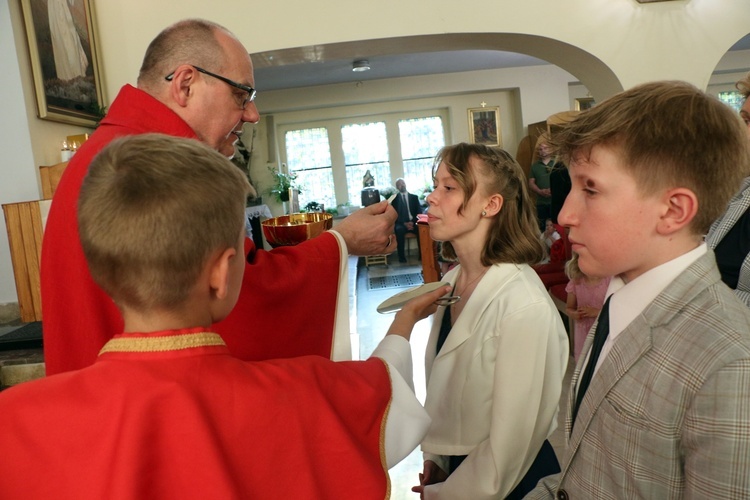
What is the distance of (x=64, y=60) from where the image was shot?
399 cm

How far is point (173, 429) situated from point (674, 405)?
778 millimetres

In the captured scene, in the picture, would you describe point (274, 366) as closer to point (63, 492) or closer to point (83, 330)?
point (63, 492)

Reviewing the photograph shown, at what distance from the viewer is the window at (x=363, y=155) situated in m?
13.7

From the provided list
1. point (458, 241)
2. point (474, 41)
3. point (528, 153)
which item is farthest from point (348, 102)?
point (458, 241)

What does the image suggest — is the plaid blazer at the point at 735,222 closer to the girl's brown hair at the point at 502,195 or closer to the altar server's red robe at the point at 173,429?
the girl's brown hair at the point at 502,195

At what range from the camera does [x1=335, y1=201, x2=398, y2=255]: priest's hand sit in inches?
69.5

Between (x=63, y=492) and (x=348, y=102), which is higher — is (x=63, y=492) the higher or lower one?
the lower one

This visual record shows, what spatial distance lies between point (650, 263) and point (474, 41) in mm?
4563

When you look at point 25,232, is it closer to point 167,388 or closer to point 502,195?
point 502,195

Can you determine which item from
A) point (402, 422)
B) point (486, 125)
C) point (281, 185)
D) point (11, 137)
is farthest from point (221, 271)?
point (486, 125)

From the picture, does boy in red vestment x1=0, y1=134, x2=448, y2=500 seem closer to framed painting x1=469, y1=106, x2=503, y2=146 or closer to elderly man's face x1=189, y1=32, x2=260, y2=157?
elderly man's face x1=189, y1=32, x2=260, y2=157

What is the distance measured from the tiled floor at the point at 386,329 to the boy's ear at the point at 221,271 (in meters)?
2.61

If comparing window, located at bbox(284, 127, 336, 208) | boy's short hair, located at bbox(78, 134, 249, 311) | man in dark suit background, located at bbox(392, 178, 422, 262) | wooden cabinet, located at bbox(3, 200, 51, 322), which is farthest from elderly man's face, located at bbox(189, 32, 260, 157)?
window, located at bbox(284, 127, 336, 208)

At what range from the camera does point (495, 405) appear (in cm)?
163
